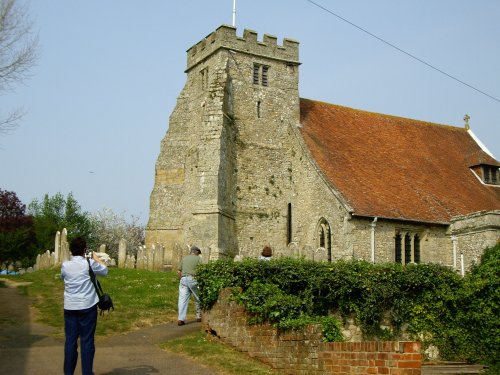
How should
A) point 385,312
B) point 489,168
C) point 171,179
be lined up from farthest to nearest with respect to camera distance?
point 489,168 < point 171,179 < point 385,312

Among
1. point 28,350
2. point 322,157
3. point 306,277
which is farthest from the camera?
point 322,157

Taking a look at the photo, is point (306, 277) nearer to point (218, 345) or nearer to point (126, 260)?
point (218, 345)

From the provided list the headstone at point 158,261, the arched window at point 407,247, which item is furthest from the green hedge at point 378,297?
the headstone at point 158,261

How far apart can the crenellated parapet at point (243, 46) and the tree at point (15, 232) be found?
25684 mm

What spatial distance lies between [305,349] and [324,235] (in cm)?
1592

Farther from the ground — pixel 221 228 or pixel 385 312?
pixel 221 228

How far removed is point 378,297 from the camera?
15.5 meters

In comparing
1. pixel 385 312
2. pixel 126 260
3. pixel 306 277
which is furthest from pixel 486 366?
pixel 126 260

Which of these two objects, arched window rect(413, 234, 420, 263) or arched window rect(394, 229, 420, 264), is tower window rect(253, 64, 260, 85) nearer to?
arched window rect(394, 229, 420, 264)

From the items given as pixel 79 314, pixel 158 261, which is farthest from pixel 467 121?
pixel 79 314

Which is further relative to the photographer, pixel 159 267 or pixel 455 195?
pixel 455 195

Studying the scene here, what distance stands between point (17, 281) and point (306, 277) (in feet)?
49.5

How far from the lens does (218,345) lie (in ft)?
42.2

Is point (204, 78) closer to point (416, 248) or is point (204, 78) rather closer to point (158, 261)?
point (158, 261)
